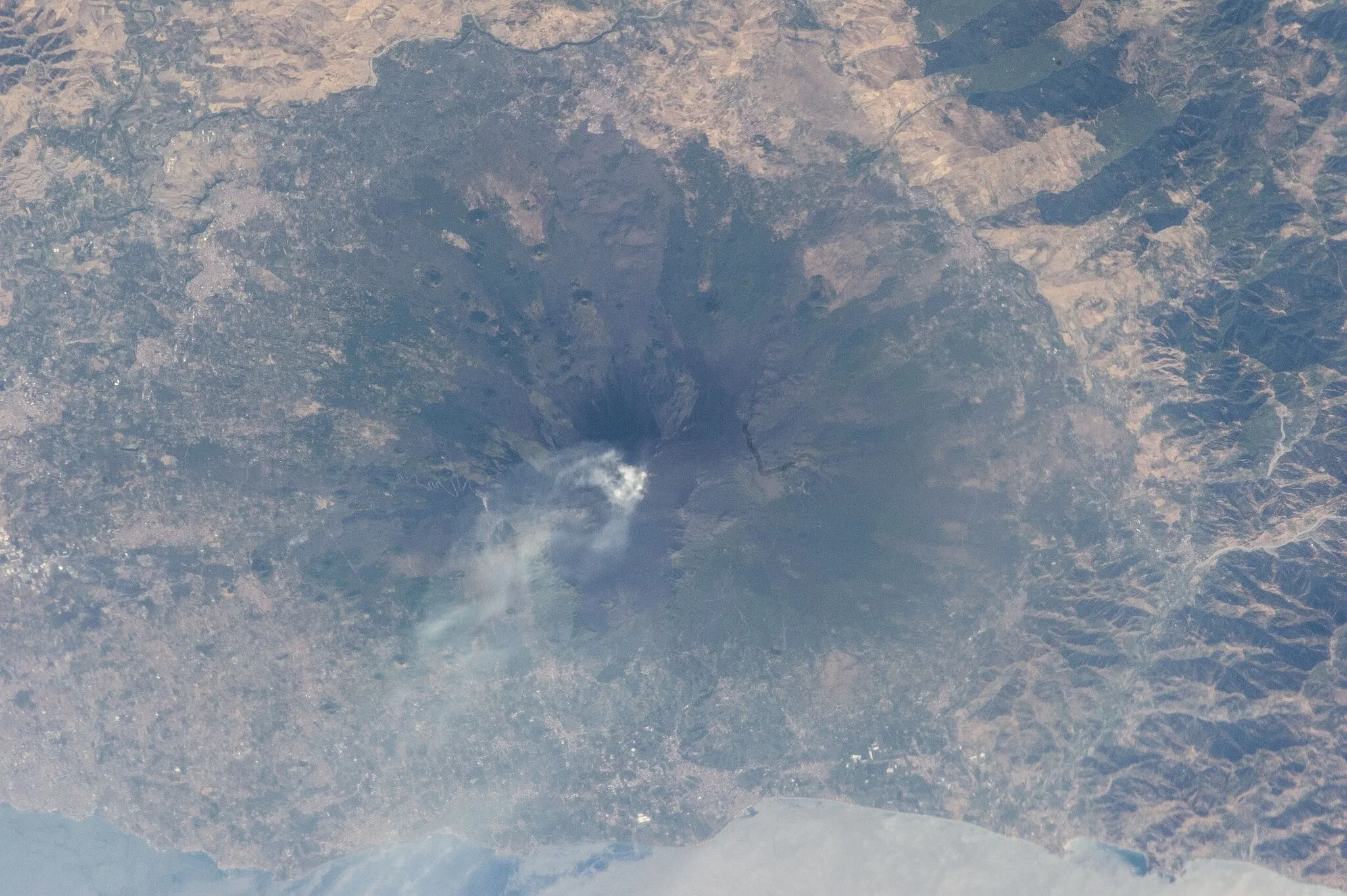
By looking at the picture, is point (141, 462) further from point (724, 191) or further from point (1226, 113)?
point (1226, 113)

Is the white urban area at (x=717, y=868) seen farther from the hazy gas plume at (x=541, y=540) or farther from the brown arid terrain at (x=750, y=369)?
the hazy gas plume at (x=541, y=540)

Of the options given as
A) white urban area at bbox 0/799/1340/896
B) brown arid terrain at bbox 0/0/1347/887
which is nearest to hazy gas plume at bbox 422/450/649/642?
brown arid terrain at bbox 0/0/1347/887

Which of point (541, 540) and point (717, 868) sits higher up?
point (541, 540)

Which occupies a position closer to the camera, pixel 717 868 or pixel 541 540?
pixel 541 540

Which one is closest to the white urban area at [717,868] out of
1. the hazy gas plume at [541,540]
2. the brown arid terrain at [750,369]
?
the brown arid terrain at [750,369]

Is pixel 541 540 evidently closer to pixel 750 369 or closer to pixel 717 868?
pixel 750 369

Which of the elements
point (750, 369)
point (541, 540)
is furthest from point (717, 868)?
point (750, 369)
